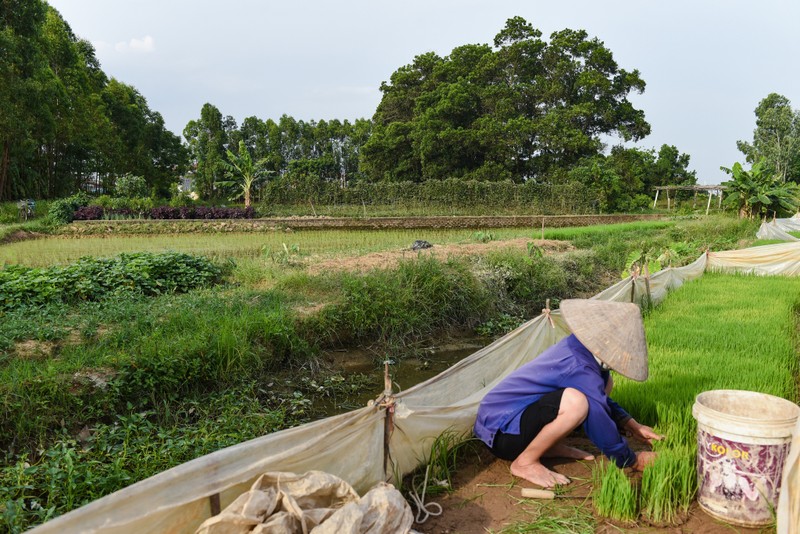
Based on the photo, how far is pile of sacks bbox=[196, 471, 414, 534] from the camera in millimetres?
1622

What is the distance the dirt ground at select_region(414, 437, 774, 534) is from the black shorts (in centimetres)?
14

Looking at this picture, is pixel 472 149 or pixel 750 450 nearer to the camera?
pixel 750 450

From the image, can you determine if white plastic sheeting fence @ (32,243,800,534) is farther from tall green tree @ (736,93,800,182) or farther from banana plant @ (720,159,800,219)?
tall green tree @ (736,93,800,182)

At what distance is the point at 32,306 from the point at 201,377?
219 centimetres

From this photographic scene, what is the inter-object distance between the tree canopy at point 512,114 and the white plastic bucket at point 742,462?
23.9 meters

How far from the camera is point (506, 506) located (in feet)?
7.82

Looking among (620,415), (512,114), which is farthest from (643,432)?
(512,114)

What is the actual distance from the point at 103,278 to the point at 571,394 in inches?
212

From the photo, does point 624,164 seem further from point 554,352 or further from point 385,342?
point 554,352

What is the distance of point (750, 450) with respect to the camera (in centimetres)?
208

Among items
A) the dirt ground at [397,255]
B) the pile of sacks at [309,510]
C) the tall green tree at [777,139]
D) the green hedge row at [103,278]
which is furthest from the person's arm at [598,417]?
the tall green tree at [777,139]

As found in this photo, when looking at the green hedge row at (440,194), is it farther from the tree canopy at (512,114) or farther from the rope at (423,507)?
the rope at (423,507)

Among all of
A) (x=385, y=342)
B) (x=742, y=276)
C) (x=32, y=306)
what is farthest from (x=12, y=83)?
(x=742, y=276)

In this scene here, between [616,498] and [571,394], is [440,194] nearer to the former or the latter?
[571,394]
